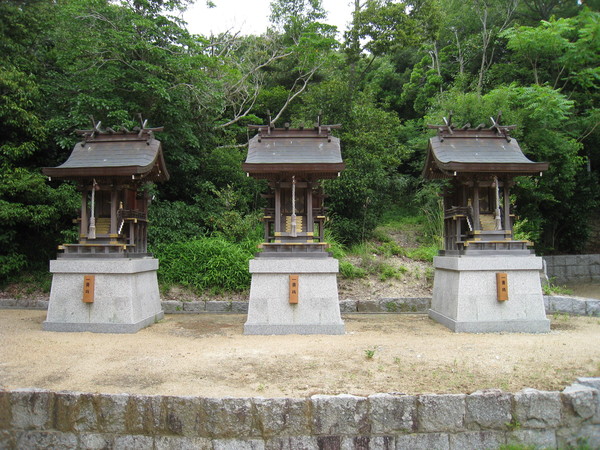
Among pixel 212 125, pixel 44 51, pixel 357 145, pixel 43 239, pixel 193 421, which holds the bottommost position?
pixel 193 421

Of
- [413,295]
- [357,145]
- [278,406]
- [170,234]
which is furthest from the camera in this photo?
[357,145]

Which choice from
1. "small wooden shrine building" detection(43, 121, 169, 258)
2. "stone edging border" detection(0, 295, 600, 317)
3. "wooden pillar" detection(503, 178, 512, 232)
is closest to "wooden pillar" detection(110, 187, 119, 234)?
"small wooden shrine building" detection(43, 121, 169, 258)

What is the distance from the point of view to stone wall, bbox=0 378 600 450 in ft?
14.9

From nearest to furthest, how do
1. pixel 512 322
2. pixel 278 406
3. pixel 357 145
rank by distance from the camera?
pixel 278 406 → pixel 512 322 → pixel 357 145

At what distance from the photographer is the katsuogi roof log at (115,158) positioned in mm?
9094

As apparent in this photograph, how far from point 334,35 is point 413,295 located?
44.0ft

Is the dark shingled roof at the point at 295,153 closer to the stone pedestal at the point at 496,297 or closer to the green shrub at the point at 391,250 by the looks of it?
the stone pedestal at the point at 496,297

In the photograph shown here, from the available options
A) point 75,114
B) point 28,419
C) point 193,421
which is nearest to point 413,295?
point 193,421

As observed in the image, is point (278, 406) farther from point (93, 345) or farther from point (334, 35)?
point (334, 35)

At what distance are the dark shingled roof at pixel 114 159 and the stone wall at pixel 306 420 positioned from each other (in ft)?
17.7

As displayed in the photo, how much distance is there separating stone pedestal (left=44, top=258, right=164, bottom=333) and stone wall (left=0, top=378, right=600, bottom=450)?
418 cm

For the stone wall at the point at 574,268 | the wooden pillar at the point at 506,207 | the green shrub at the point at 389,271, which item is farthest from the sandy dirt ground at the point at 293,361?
the stone wall at the point at 574,268

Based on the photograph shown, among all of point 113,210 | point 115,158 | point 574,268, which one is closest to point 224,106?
point 115,158

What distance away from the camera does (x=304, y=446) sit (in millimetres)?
4574
